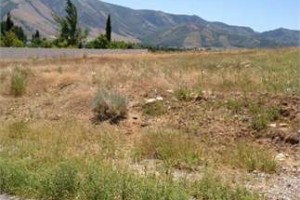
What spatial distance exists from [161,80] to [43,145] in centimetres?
818

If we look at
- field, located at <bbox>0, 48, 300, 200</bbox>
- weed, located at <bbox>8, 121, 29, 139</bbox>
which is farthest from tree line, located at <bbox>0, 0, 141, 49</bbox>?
weed, located at <bbox>8, 121, 29, 139</bbox>

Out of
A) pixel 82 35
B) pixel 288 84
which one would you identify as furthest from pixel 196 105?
pixel 82 35

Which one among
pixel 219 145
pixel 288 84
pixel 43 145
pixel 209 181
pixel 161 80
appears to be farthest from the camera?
pixel 161 80

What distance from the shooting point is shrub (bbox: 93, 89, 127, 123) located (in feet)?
46.0

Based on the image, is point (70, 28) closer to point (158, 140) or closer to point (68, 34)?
point (68, 34)

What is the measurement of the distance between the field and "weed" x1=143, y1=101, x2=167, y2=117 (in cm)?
3

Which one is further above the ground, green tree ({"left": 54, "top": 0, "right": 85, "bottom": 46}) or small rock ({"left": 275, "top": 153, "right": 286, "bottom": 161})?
small rock ({"left": 275, "top": 153, "right": 286, "bottom": 161})

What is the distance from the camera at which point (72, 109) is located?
52.6 ft

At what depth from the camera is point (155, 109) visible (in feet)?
46.7

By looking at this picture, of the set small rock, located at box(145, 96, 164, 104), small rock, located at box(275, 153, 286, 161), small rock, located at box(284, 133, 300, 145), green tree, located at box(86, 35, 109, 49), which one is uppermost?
small rock, located at box(284, 133, 300, 145)

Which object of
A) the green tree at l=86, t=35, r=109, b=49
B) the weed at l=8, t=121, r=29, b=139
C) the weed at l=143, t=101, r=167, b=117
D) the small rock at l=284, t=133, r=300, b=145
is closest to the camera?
the small rock at l=284, t=133, r=300, b=145

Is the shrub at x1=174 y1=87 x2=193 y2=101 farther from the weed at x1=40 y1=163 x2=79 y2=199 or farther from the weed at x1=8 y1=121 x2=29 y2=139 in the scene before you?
the weed at x1=40 y1=163 x2=79 y2=199

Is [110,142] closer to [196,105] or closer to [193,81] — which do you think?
[196,105]

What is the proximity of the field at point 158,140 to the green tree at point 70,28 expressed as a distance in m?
60.9
